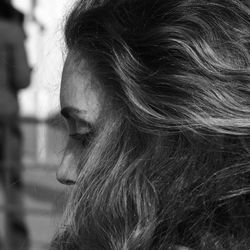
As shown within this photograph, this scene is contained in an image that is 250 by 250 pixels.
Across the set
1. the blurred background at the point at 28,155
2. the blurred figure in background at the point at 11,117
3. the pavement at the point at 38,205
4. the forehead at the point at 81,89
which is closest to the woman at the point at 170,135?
the forehead at the point at 81,89

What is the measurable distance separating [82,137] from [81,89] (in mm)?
87

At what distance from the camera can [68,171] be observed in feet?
4.49

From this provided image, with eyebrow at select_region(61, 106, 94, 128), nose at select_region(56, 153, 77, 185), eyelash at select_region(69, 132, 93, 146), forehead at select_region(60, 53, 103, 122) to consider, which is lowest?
nose at select_region(56, 153, 77, 185)

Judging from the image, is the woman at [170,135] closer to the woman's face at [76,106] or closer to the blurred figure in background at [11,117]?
the woman's face at [76,106]

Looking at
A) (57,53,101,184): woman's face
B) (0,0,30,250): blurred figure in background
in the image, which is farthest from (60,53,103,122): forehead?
(0,0,30,250): blurred figure in background

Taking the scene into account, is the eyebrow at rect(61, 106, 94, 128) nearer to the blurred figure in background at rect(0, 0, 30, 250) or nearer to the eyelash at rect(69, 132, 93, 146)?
the eyelash at rect(69, 132, 93, 146)

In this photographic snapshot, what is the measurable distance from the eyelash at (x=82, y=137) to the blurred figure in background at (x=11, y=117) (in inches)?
107

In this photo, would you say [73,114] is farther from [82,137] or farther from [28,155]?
[28,155]

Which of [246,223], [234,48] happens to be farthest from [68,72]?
[246,223]

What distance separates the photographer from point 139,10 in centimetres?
131

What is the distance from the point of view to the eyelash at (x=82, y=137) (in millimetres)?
1329

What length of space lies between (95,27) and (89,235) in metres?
0.37

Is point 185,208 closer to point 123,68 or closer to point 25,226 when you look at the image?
point 123,68

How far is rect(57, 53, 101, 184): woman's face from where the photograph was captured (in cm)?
131
